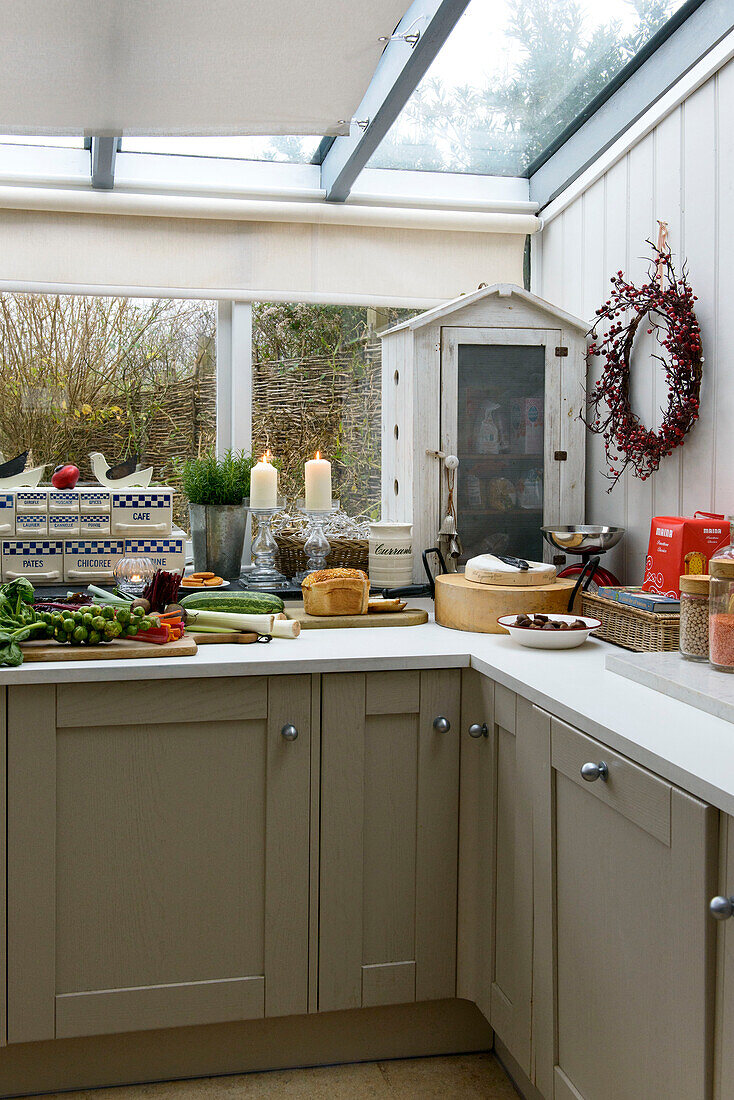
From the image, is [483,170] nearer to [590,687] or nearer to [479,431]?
[479,431]

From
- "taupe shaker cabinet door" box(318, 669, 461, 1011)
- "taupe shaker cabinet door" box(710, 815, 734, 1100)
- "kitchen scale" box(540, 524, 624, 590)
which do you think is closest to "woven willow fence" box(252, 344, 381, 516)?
"kitchen scale" box(540, 524, 624, 590)

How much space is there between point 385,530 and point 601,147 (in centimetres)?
126

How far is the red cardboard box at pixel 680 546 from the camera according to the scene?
2.07 metres

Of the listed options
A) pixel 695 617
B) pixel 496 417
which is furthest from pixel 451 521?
pixel 695 617

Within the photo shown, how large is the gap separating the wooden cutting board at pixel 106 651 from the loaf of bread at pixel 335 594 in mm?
484

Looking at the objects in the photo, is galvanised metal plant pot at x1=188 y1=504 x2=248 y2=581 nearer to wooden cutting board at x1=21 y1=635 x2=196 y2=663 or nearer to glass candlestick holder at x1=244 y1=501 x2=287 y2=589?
glass candlestick holder at x1=244 y1=501 x2=287 y2=589

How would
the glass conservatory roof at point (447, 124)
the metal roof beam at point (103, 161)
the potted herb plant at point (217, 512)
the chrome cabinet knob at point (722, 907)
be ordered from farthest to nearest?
the potted herb plant at point (217, 512)
the metal roof beam at point (103, 161)
the glass conservatory roof at point (447, 124)
the chrome cabinet knob at point (722, 907)

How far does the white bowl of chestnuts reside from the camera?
2.12m

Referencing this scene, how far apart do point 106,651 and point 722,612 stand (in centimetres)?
122

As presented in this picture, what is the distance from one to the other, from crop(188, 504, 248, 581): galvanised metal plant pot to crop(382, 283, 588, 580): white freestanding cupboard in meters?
0.54

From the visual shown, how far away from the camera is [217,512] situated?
9.39ft

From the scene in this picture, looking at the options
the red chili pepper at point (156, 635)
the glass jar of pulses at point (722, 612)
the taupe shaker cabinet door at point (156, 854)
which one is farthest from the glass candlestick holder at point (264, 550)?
the glass jar of pulses at point (722, 612)

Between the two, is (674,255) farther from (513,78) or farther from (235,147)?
(235,147)

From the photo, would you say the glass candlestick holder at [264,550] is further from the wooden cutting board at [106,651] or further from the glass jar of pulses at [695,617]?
the glass jar of pulses at [695,617]
